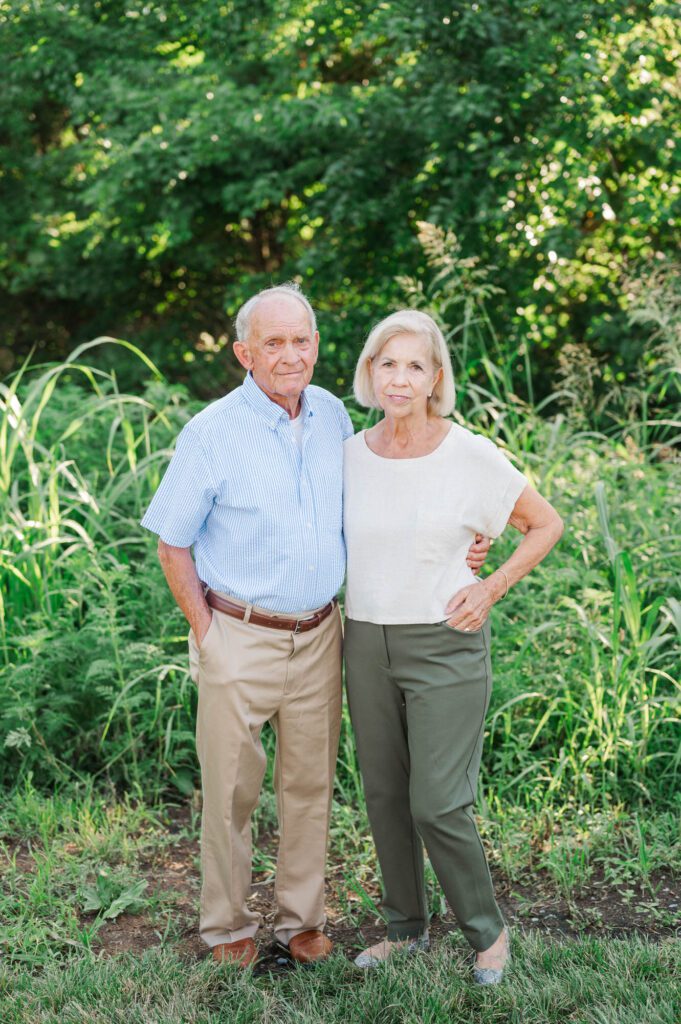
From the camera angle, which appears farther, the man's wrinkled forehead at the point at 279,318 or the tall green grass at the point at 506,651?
the tall green grass at the point at 506,651

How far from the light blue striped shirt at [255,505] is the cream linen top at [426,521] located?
117 mm

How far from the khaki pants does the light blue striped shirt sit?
147mm

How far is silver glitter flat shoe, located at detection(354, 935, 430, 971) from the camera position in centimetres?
298

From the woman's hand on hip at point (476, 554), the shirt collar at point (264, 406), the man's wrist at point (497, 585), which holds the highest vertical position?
the shirt collar at point (264, 406)

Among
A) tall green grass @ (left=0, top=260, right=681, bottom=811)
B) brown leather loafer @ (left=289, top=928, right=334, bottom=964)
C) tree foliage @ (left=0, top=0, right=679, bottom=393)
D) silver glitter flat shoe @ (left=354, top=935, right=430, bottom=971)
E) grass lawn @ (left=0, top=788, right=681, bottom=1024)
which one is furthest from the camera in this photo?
tree foliage @ (left=0, top=0, right=679, bottom=393)

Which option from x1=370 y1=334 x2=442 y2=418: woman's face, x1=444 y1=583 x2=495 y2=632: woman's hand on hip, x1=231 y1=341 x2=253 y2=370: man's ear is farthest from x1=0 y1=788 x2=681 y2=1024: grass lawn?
x1=231 y1=341 x2=253 y2=370: man's ear

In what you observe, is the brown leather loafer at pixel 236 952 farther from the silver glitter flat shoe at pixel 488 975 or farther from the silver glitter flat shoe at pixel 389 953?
the silver glitter flat shoe at pixel 488 975

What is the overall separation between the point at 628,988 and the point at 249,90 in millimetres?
6530

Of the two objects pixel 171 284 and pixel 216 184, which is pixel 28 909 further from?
pixel 171 284

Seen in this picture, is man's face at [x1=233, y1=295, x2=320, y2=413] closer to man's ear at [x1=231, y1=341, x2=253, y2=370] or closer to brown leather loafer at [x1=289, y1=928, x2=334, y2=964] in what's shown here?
man's ear at [x1=231, y1=341, x2=253, y2=370]

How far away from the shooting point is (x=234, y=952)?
9.99 feet

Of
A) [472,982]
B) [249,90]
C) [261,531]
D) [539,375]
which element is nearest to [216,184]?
[249,90]

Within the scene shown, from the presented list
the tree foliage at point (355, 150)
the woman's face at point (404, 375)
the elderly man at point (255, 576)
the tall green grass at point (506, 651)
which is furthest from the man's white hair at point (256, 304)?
the tree foliage at point (355, 150)

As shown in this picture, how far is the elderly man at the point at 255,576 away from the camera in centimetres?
281
